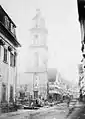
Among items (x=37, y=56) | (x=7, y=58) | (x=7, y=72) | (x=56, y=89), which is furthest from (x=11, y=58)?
(x=56, y=89)

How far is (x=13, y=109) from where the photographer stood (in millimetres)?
11430

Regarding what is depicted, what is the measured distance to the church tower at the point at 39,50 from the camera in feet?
45.3

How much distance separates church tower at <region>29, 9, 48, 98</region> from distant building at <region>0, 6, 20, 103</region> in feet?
4.71

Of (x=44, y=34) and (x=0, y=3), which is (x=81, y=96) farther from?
(x=0, y=3)

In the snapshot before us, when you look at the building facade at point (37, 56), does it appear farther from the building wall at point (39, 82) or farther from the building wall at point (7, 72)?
the building wall at point (7, 72)

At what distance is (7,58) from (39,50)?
159 inches

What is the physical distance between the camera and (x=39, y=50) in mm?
15648

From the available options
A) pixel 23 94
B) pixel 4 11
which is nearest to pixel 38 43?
pixel 4 11

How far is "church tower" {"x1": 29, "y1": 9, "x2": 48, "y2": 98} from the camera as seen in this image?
45.3ft

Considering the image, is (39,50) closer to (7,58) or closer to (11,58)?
(11,58)

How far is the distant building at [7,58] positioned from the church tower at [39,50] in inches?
56.5

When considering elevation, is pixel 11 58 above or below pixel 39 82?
above

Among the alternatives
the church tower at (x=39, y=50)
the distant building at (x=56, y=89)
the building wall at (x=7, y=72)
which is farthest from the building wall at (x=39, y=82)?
the building wall at (x=7, y=72)

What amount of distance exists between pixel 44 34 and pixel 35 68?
A: 3743mm
